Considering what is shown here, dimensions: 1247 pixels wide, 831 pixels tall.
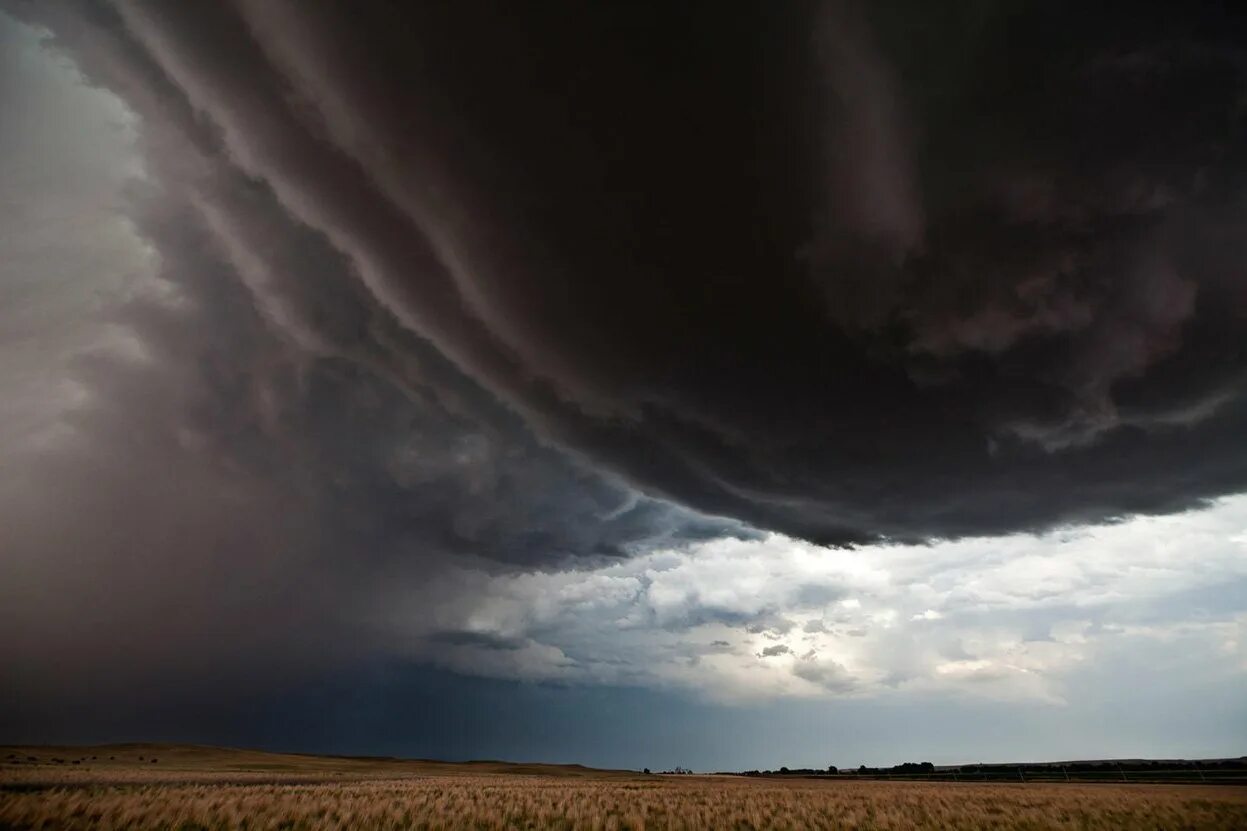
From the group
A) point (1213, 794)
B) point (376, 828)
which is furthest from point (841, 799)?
point (376, 828)

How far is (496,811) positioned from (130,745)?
473ft

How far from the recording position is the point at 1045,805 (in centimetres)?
2986

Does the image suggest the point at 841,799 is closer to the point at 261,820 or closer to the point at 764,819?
the point at 764,819

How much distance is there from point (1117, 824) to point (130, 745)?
534 feet

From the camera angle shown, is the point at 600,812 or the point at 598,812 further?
the point at 600,812

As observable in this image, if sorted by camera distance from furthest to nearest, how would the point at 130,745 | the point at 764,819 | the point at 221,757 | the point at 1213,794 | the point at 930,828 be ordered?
the point at 130,745, the point at 221,757, the point at 1213,794, the point at 764,819, the point at 930,828

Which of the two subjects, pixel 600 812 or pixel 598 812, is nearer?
pixel 598 812

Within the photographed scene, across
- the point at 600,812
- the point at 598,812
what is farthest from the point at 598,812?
the point at 600,812

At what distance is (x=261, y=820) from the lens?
67.3 ft

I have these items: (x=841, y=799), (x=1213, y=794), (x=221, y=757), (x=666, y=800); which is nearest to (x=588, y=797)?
(x=666, y=800)

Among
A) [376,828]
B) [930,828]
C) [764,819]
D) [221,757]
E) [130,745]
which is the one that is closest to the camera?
[376,828]

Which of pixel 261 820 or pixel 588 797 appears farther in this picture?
pixel 588 797

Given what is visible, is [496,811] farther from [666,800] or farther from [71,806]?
[71,806]

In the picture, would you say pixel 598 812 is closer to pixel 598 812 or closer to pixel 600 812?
pixel 598 812
